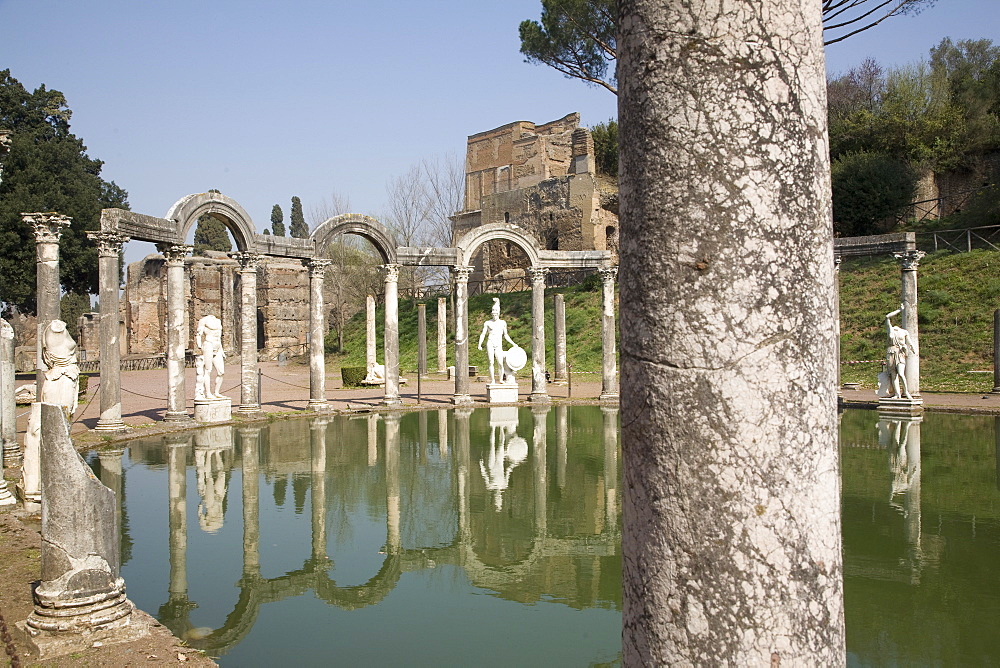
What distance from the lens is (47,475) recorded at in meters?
5.12

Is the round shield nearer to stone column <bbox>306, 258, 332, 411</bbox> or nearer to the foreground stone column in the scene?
stone column <bbox>306, 258, 332, 411</bbox>

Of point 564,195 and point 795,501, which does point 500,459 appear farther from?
point 564,195

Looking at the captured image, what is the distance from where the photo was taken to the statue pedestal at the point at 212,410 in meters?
15.9

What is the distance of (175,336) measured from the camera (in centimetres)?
1532

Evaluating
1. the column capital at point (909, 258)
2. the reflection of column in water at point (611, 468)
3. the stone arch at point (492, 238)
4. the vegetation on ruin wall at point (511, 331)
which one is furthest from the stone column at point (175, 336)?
the column capital at point (909, 258)

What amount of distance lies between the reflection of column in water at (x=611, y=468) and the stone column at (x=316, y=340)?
21.6 ft

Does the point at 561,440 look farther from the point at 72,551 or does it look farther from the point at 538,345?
the point at 72,551

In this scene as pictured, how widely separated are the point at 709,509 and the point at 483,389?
2159cm

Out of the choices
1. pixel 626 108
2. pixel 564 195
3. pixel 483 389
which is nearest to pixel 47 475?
pixel 626 108

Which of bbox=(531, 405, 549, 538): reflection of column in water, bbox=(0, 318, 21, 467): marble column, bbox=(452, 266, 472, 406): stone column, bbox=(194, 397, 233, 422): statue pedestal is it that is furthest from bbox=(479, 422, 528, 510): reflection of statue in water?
bbox=(0, 318, 21, 467): marble column

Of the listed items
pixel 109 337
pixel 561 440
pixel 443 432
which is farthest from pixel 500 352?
pixel 109 337

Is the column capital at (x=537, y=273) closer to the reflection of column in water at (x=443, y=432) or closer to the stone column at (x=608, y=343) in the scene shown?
the stone column at (x=608, y=343)

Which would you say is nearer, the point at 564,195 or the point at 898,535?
the point at 898,535

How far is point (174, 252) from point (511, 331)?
59.3 ft
